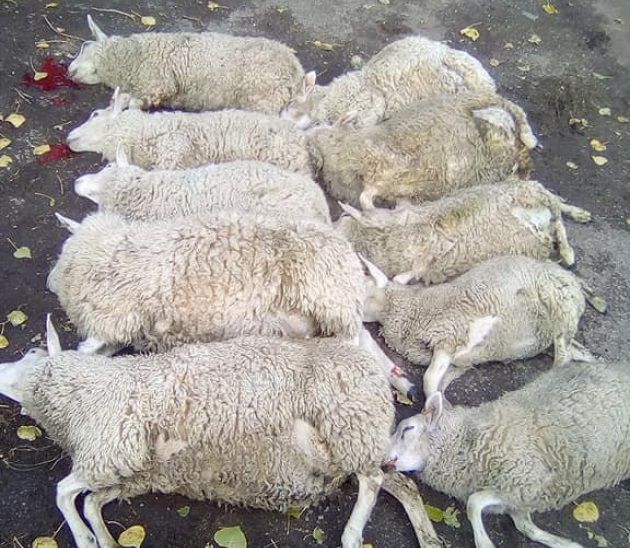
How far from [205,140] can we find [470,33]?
12.7ft

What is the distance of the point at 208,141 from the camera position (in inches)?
213

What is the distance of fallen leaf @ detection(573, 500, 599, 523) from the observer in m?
4.08

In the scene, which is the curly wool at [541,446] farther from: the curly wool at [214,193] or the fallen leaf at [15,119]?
the fallen leaf at [15,119]

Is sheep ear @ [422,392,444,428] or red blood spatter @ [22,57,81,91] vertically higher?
red blood spatter @ [22,57,81,91]

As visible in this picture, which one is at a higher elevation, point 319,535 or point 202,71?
point 202,71

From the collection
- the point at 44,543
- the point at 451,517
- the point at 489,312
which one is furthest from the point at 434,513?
the point at 44,543

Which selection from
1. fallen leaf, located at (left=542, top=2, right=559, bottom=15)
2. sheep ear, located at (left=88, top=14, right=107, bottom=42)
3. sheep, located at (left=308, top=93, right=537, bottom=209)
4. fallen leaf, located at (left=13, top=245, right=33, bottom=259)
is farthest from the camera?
fallen leaf, located at (left=542, top=2, right=559, bottom=15)

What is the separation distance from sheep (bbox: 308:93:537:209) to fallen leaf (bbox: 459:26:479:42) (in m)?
2.33

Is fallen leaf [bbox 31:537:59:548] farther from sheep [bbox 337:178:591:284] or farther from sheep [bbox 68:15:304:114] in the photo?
sheep [bbox 68:15:304:114]

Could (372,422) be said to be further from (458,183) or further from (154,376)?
(458,183)

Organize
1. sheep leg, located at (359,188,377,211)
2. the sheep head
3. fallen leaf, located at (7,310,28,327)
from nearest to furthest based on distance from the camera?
fallen leaf, located at (7,310,28,327), sheep leg, located at (359,188,377,211), the sheep head

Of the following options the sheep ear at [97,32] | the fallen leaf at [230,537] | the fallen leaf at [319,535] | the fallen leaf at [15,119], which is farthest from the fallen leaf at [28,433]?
the sheep ear at [97,32]

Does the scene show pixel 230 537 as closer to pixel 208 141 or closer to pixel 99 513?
pixel 99 513

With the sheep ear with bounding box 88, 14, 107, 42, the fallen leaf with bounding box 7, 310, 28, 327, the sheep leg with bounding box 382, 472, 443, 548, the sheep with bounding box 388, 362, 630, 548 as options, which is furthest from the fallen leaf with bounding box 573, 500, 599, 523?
the sheep ear with bounding box 88, 14, 107, 42
